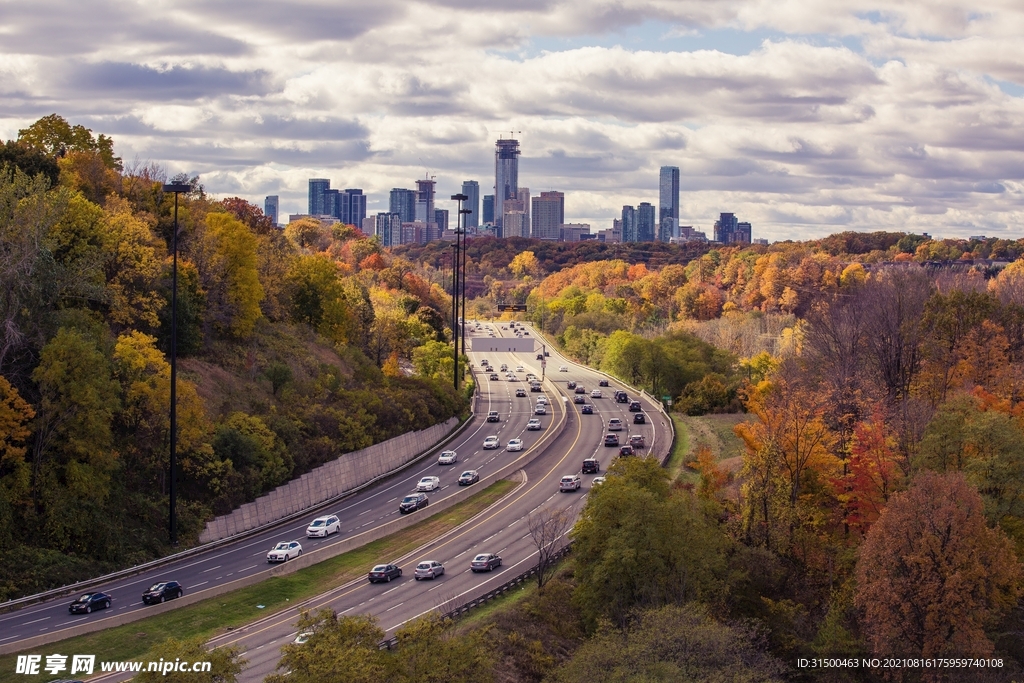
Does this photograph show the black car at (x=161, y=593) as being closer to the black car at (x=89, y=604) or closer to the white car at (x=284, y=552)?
the black car at (x=89, y=604)

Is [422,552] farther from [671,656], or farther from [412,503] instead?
[671,656]

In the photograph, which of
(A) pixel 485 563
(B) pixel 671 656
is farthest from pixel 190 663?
(A) pixel 485 563

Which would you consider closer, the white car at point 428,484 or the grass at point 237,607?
the grass at point 237,607

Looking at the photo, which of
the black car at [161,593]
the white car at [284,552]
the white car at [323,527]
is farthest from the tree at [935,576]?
the black car at [161,593]

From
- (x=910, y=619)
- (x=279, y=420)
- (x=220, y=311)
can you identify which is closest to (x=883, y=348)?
(x=910, y=619)

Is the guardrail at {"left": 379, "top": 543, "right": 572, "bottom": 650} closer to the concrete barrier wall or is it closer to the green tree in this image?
the green tree

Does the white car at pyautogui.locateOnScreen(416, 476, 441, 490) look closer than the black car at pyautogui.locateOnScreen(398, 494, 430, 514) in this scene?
No

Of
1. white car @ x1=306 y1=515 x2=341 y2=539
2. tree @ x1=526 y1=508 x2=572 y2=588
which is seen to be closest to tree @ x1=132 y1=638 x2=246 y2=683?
tree @ x1=526 y1=508 x2=572 y2=588

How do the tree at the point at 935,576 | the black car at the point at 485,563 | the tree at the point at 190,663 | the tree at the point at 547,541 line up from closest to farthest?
the tree at the point at 190,663
the tree at the point at 935,576
the tree at the point at 547,541
the black car at the point at 485,563
